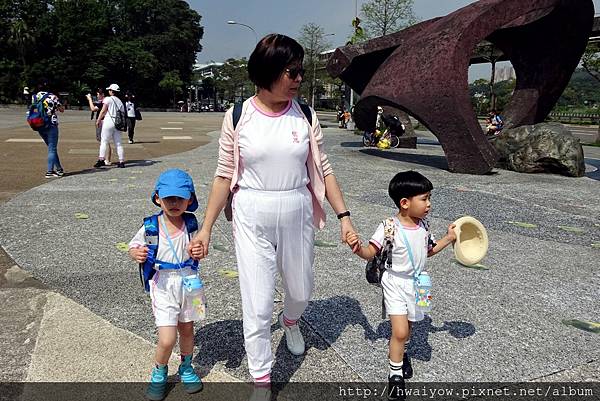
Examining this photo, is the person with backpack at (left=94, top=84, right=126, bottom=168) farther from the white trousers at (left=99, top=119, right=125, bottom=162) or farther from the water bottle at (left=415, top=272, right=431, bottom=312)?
the water bottle at (left=415, top=272, right=431, bottom=312)

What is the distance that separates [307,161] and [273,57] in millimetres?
547

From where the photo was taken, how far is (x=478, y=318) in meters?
3.23

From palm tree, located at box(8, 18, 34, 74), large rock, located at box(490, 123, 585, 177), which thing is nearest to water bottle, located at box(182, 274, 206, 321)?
large rock, located at box(490, 123, 585, 177)

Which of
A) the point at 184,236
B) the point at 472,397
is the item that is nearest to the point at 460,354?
Result: the point at 472,397

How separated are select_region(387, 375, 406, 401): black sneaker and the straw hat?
2.19 ft

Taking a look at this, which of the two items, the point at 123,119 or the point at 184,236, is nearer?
the point at 184,236

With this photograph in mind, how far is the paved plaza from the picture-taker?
8.55 feet

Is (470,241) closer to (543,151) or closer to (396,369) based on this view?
(396,369)

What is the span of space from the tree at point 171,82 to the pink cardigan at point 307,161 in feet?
169

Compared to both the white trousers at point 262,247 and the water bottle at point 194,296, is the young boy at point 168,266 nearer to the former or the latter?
the water bottle at point 194,296

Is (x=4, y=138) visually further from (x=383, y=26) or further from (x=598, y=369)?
(x=383, y=26)

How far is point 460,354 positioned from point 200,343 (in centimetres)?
149

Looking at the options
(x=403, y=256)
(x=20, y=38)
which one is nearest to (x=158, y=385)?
(x=403, y=256)

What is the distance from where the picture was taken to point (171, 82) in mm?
50875
